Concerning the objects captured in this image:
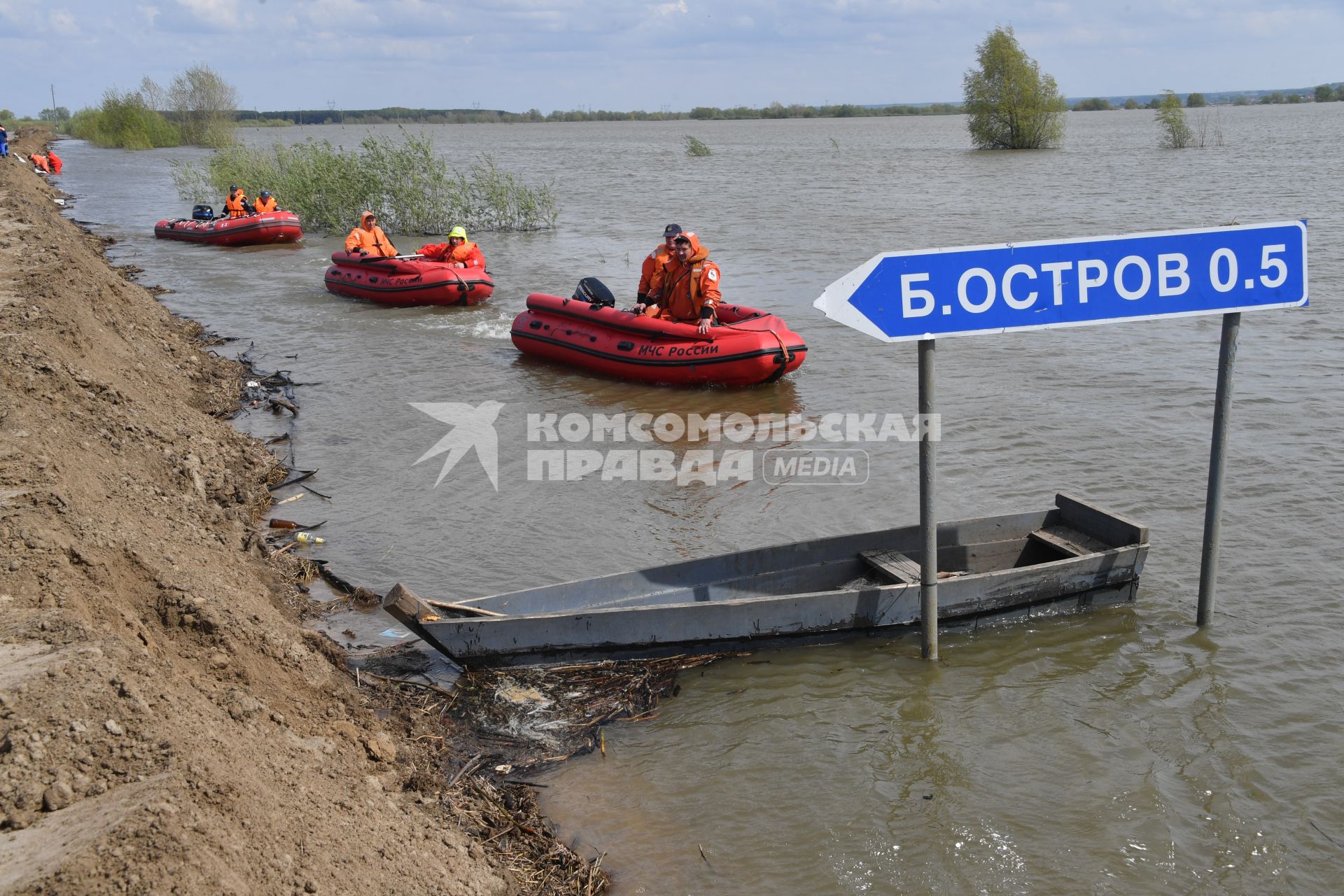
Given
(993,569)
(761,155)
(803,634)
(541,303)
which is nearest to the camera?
(803,634)

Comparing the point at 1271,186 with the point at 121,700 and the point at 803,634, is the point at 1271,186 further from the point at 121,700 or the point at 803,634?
the point at 121,700

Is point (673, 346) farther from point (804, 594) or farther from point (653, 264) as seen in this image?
point (804, 594)

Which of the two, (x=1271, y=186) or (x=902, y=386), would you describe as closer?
(x=902, y=386)

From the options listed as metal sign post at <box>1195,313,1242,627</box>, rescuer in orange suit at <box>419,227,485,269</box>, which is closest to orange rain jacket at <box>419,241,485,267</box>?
rescuer in orange suit at <box>419,227,485,269</box>

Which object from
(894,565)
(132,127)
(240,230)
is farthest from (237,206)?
(132,127)

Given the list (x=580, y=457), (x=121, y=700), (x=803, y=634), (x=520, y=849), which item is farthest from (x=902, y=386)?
(x=121, y=700)

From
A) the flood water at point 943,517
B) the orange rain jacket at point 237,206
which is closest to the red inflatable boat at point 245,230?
the orange rain jacket at point 237,206

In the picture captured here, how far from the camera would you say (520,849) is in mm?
4078

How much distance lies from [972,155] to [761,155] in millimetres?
13678

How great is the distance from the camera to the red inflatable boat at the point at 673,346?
439 inches

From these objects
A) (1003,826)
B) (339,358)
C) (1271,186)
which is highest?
(1271,186)

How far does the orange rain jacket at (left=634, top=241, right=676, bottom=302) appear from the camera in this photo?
11.5m

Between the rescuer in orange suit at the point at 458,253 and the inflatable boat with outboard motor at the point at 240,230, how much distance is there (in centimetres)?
845

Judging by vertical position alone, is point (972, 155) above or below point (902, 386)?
Result: above
